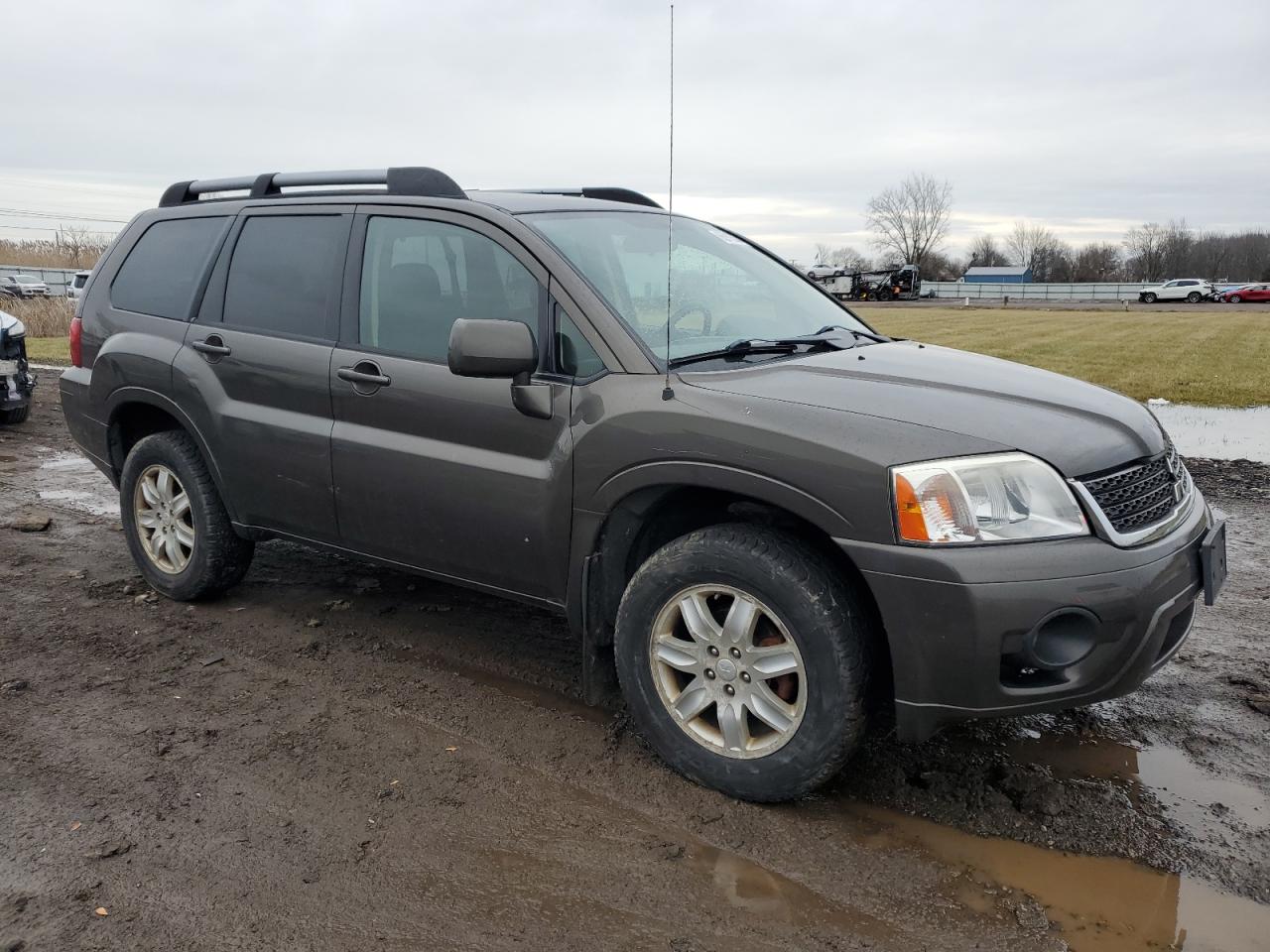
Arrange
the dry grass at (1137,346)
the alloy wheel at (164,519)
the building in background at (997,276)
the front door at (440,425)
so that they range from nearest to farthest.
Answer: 1. the front door at (440,425)
2. the alloy wheel at (164,519)
3. the dry grass at (1137,346)
4. the building in background at (997,276)

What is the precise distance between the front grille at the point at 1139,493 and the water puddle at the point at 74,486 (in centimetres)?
619

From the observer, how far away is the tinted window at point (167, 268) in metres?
4.82

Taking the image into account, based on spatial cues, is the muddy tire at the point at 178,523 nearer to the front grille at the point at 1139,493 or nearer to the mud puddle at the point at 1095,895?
the mud puddle at the point at 1095,895

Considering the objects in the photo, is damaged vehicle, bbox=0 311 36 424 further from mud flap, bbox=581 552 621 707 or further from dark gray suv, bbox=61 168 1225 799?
A: mud flap, bbox=581 552 621 707

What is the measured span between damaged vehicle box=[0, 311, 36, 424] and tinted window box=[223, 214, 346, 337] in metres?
6.34

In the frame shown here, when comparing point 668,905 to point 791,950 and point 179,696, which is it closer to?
point 791,950

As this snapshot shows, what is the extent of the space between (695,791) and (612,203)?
253cm

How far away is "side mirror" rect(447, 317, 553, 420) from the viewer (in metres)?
3.36

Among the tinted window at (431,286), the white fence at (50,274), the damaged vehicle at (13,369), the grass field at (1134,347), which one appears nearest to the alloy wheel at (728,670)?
the tinted window at (431,286)

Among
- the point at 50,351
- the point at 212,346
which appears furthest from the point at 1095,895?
the point at 50,351

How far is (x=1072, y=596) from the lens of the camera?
108 inches

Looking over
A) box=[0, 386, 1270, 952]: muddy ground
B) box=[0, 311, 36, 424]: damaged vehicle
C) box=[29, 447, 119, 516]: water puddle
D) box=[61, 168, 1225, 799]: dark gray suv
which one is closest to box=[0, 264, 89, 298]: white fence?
box=[0, 311, 36, 424]: damaged vehicle

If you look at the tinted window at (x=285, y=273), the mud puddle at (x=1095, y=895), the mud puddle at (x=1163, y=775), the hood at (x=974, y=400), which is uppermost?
the tinted window at (x=285, y=273)

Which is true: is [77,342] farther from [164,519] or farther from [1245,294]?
[1245,294]
